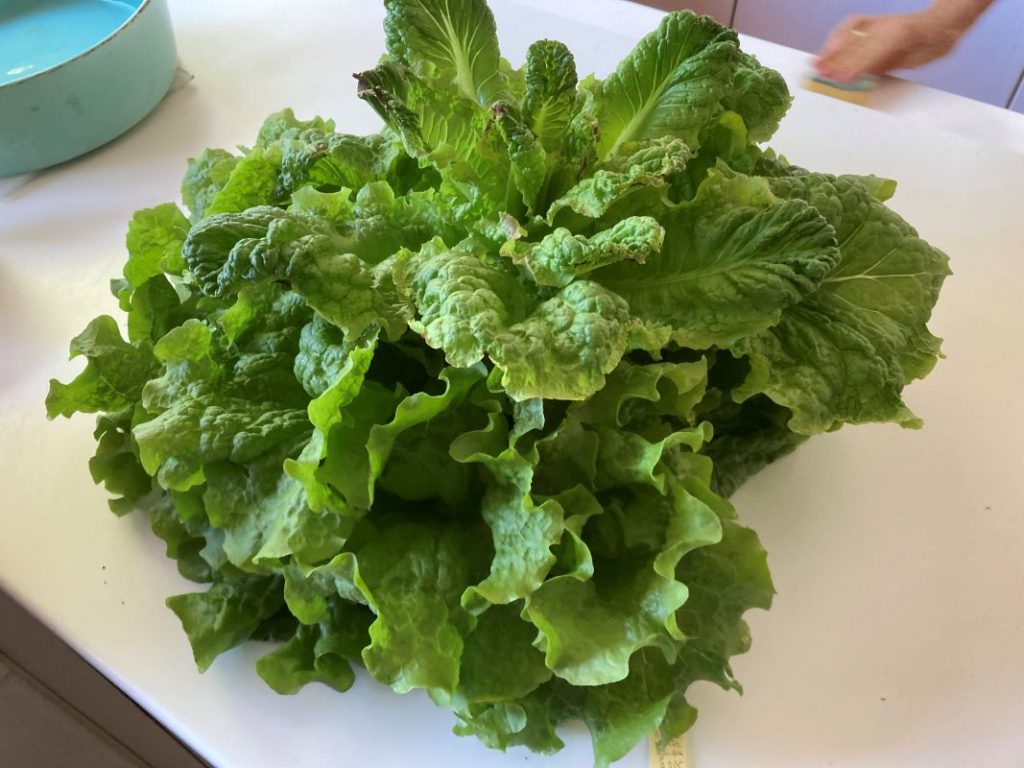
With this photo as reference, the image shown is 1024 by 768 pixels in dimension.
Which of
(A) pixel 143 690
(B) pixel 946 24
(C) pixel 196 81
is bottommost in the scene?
(A) pixel 143 690

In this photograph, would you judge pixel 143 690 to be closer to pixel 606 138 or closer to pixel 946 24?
pixel 606 138

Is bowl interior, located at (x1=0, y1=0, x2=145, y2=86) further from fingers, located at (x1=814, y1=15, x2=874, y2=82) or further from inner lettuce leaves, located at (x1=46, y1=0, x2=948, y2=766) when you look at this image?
fingers, located at (x1=814, y1=15, x2=874, y2=82)

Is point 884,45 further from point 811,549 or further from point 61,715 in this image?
point 61,715

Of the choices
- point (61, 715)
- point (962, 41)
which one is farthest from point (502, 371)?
point (962, 41)

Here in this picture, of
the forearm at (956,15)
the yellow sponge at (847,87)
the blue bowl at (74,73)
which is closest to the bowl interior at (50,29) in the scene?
the blue bowl at (74,73)

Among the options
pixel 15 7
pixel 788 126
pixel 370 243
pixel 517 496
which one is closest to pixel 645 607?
pixel 517 496

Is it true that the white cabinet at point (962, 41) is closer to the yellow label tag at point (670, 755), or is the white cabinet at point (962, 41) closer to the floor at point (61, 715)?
the yellow label tag at point (670, 755)
